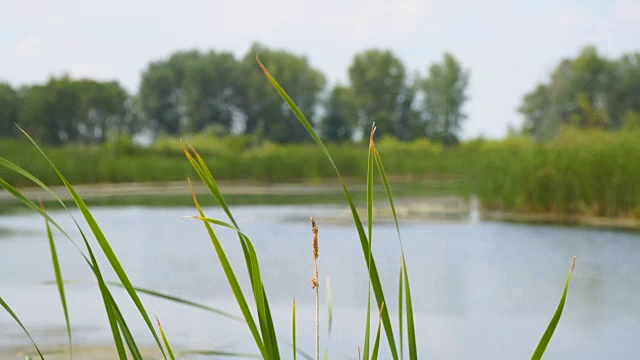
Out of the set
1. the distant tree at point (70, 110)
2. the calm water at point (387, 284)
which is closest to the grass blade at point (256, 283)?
the calm water at point (387, 284)

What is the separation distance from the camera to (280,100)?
4653 cm

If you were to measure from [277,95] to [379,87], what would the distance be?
512 centimetres

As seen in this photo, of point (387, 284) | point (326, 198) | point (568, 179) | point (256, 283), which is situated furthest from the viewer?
point (326, 198)

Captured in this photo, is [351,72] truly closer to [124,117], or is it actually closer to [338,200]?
[124,117]

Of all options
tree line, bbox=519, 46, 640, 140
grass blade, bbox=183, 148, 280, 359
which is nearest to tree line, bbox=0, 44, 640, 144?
tree line, bbox=519, 46, 640, 140

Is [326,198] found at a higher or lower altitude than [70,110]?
lower

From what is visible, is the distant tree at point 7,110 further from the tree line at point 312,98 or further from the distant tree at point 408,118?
the distant tree at point 408,118

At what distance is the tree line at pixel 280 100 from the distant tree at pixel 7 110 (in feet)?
12.8

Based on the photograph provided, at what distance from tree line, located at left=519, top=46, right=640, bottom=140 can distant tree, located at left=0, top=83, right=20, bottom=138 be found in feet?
70.3

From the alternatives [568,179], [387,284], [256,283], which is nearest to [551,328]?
[256,283]

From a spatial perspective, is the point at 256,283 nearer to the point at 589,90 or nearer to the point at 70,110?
the point at 70,110

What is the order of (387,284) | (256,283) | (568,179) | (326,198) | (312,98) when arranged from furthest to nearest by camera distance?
(312,98)
(326,198)
(568,179)
(387,284)
(256,283)

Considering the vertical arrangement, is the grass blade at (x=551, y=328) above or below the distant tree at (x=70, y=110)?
below

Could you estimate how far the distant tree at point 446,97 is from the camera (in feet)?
159
